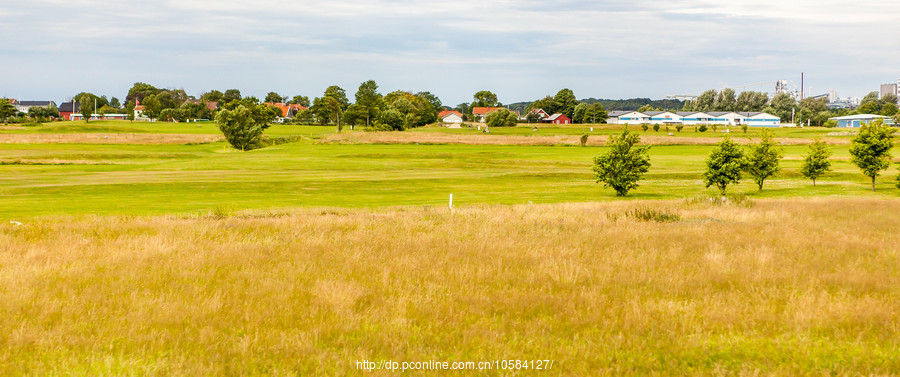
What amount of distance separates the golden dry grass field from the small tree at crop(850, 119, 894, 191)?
35515mm

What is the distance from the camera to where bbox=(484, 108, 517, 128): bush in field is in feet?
580

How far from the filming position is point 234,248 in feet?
46.6

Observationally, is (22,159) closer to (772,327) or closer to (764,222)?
(764,222)

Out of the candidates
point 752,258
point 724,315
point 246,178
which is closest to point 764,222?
point 752,258

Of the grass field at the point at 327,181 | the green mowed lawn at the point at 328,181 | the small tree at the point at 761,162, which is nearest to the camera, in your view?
the green mowed lawn at the point at 328,181

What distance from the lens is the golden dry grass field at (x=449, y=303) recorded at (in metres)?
7.55

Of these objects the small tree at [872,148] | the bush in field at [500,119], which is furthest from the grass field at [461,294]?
the bush in field at [500,119]

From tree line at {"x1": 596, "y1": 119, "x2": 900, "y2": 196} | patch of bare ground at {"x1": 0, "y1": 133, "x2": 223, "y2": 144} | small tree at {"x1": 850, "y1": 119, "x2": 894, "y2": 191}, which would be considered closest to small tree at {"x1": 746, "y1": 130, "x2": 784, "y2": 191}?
tree line at {"x1": 596, "y1": 119, "x2": 900, "y2": 196}

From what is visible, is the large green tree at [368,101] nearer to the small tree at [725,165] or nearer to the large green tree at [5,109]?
the large green tree at [5,109]

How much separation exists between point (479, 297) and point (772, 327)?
12.8ft

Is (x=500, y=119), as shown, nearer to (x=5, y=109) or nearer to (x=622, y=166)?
(x=5, y=109)

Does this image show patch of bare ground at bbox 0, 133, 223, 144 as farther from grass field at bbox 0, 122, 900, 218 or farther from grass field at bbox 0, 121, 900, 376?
grass field at bbox 0, 121, 900, 376

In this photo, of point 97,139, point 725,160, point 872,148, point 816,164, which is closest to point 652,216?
point 725,160

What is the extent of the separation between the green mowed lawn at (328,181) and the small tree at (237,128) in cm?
1297
